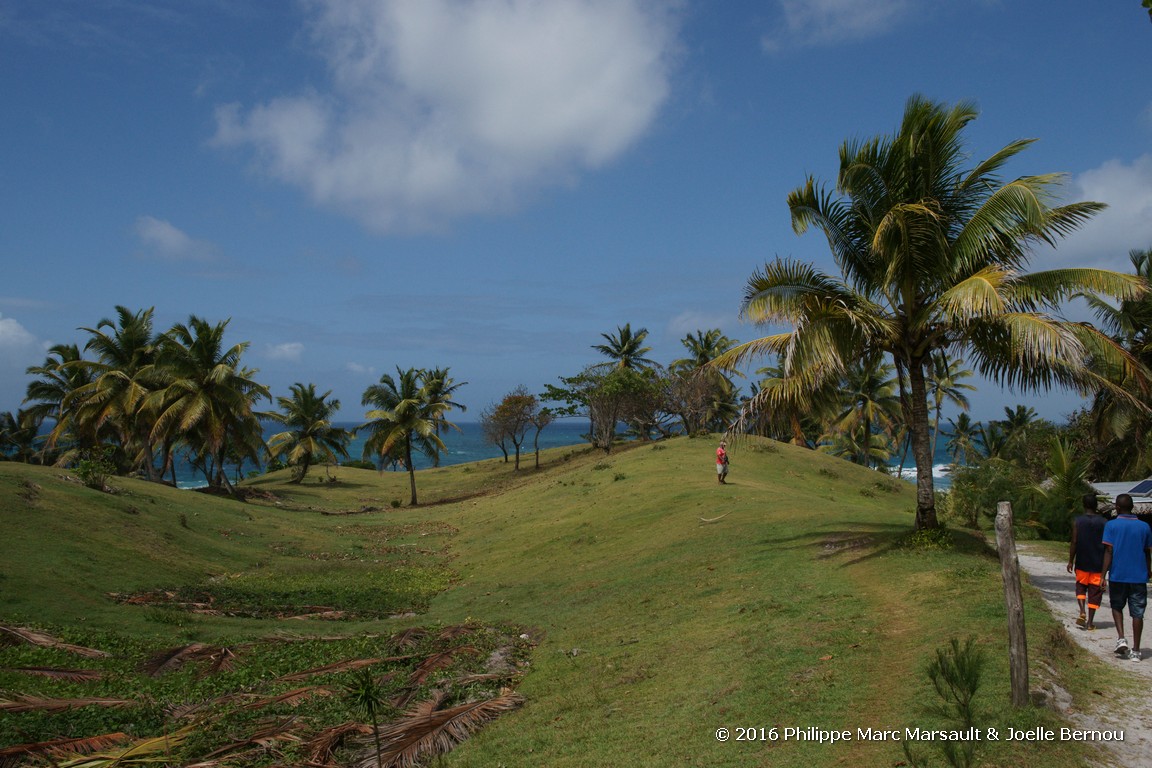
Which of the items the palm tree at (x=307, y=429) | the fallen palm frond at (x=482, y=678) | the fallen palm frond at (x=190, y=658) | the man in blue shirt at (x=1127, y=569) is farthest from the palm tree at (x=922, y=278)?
the palm tree at (x=307, y=429)

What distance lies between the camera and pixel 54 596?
1421 cm

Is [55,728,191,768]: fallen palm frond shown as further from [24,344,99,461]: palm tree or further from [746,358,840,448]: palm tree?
[24,344,99,461]: palm tree

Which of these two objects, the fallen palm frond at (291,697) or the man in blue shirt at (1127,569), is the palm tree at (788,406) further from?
the fallen palm frond at (291,697)

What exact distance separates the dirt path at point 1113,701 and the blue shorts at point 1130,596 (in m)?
0.52

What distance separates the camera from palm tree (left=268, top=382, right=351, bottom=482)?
2138 inches

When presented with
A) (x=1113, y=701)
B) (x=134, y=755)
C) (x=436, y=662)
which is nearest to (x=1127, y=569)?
(x=1113, y=701)

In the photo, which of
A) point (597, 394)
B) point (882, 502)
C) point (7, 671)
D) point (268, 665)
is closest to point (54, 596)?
point (7, 671)

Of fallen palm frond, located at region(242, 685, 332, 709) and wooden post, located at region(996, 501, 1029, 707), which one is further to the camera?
fallen palm frond, located at region(242, 685, 332, 709)

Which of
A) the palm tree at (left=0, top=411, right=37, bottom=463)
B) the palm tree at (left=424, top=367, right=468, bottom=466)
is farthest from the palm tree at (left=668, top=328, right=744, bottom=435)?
the palm tree at (left=0, top=411, right=37, bottom=463)

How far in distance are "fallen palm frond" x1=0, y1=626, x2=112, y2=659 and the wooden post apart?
12694mm

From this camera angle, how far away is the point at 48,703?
9148 mm

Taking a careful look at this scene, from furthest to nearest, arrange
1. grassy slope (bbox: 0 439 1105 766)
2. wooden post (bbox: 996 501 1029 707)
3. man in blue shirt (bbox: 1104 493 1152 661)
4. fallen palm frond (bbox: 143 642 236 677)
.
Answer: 1. fallen palm frond (bbox: 143 642 236 677)
2. man in blue shirt (bbox: 1104 493 1152 661)
3. grassy slope (bbox: 0 439 1105 766)
4. wooden post (bbox: 996 501 1029 707)

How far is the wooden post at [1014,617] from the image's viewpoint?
21.7ft

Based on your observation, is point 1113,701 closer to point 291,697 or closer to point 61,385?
point 291,697
